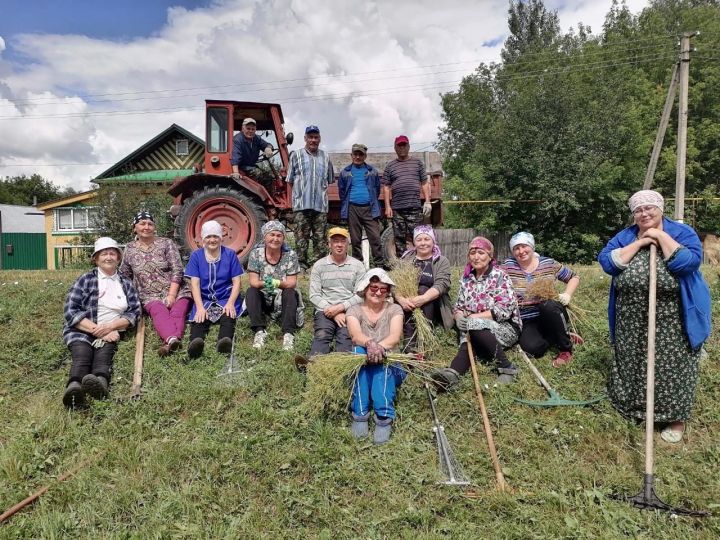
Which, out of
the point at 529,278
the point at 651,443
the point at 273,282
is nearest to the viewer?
the point at 651,443

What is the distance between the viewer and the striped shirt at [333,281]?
447cm

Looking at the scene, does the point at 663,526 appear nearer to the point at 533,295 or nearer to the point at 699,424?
the point at 699,424

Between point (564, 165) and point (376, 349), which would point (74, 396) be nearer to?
point (376, 349)

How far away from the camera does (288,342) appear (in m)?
4.46

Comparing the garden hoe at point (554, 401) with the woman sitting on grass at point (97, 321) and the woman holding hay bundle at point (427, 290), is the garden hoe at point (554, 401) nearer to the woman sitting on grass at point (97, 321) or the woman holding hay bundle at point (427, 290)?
the woman holding hay bundle at point (427, 290)

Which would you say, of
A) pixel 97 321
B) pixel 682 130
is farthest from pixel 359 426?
pixel 682 130

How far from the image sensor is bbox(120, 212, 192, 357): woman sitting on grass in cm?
465

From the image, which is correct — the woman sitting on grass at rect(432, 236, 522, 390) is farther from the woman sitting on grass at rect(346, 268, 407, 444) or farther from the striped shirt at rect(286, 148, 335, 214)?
the striped shirt at rect(286, 148, 335, 214)

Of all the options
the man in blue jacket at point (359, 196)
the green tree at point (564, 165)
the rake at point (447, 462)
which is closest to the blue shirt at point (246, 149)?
the man in blue jacket at point (359, 196)

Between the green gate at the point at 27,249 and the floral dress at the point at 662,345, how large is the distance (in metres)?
23.0

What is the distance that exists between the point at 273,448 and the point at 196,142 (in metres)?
20.3

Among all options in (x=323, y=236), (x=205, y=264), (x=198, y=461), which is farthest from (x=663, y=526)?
(x=323, y=236)

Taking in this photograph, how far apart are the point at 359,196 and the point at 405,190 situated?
57 centimetres

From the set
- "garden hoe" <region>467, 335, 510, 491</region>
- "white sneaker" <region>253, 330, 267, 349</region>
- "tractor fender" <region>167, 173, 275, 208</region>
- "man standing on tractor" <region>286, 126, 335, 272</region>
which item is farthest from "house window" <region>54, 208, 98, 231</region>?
"garden hoe" <region>467, 335, 510, 491</region>
